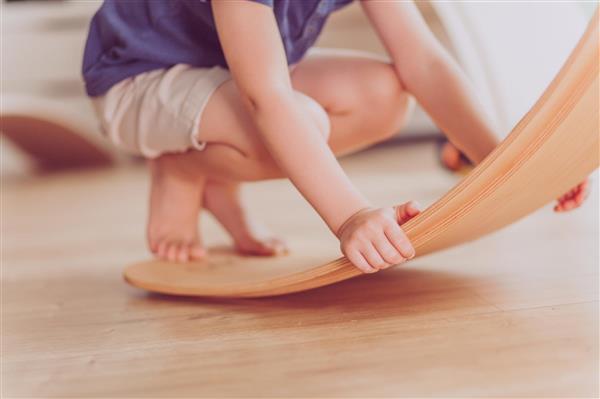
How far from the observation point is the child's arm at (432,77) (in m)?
0.88

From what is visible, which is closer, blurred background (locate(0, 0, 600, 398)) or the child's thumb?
blurred background (locate(0, 0, 600, 398))

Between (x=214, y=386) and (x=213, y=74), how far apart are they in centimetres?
43

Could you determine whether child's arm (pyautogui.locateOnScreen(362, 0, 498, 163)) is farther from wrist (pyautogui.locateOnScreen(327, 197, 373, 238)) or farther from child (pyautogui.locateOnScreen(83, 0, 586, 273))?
wrist (pyautogui.locateOnScreen(327, 197, 373, 238))

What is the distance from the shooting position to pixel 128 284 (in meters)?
0.95

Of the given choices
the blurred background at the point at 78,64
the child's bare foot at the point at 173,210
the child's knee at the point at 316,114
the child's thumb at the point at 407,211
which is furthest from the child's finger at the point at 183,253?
the blurred background at the point at 78,64

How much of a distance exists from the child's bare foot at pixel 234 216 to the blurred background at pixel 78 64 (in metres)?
0.44

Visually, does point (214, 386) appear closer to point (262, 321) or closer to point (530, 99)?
point (262, 321)

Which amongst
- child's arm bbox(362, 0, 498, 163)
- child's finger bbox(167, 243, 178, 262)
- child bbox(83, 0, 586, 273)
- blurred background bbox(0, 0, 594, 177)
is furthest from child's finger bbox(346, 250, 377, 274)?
blurred background bbox(0, 0, 594, 177)

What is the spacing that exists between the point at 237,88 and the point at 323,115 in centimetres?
9

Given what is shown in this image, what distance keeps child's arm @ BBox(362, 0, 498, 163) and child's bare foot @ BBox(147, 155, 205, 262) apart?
0.30m

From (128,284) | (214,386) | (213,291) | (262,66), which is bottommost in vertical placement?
(128,284)

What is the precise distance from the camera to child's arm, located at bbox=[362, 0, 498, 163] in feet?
2.88

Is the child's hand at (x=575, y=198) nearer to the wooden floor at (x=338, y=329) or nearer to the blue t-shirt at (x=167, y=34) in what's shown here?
the wooden floor at (x=338, y=329)

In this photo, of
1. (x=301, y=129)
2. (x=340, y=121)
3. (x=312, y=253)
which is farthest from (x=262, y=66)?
(x=312, y=253)
